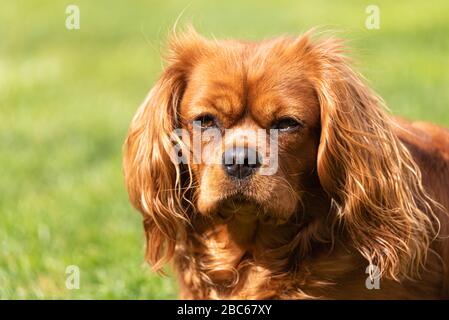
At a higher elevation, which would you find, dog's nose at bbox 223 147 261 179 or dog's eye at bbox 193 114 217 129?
dog's eye at bbox 193 114 217 129

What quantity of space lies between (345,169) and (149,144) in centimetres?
110

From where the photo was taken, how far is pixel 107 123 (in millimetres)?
9797

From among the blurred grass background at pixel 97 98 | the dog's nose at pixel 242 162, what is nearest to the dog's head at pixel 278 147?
the dog's nose at pixel 242 162

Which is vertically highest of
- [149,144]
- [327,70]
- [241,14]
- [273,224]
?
[241,14]

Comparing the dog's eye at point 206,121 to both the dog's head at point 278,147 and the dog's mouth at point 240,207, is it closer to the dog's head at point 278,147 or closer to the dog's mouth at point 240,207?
the dog's head at point 278,147

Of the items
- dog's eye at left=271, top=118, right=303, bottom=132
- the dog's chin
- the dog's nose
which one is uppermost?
dog's eye at left=271, top=118, right=303, bottom=132

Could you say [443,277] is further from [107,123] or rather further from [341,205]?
[107,123]

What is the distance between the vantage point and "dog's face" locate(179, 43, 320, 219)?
4559mm

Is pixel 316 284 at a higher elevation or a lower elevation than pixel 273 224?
lower

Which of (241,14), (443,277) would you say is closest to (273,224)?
(443,277)

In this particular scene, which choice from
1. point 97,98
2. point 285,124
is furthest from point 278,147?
point 97,98

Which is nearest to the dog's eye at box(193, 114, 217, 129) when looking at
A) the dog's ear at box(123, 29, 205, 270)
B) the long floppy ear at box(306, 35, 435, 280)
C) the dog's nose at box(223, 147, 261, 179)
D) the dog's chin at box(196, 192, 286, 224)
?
the dog's ear at box(123, 29, 205, 270)

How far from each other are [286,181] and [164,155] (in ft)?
2.47

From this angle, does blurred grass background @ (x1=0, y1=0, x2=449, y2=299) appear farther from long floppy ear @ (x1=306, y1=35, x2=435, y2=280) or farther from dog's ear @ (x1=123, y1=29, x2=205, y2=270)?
long floppy ear @ (x1=306, y1=35, x2=435, y2=280)
